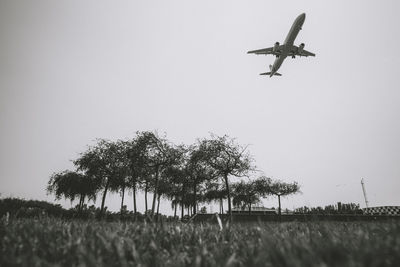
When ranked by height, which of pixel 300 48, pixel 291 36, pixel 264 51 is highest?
pixel 264 51

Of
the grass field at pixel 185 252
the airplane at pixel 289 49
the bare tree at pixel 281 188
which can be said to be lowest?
the grass field at pixel 185 252

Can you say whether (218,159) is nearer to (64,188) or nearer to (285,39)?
(285,39)

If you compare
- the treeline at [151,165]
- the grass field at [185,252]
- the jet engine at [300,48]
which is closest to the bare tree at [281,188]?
the treeline at [151,165]

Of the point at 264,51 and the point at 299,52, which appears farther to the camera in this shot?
the point at 264,51

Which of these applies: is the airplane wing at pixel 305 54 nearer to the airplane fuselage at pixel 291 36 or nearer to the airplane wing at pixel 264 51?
the airplane fuselage at pixel 291 36

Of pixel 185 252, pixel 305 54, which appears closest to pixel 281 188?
pixel 305 54

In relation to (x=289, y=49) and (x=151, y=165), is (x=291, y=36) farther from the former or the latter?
(x=151, y=165)

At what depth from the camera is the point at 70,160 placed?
117 feet

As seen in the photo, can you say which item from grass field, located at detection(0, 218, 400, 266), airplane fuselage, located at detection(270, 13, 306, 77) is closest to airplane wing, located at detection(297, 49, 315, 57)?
airplane fuselage, located at detection(270, 13, 306, 77)

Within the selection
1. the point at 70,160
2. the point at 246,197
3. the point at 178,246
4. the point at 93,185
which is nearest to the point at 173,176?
the point at 93,185

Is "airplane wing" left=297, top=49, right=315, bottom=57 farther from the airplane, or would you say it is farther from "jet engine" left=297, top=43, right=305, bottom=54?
"jet engine" left=297, top=43, right=305, bottom=54

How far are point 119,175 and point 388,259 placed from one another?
30.9m

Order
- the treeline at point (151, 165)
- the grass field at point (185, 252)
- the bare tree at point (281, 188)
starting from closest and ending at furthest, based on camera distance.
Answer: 1. the grass field at point (185, 252)
2. the treeline at point (151, 165)
3. the bare tree at point (281, 188)

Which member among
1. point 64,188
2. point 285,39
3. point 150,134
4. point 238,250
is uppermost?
point 285,39
